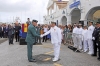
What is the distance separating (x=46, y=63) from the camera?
29.9ft

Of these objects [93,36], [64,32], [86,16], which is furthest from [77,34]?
[86,16]

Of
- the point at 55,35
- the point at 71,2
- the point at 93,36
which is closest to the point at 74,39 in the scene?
the point at 93,36

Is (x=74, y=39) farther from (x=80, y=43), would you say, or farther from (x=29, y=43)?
(x=29, y=43)

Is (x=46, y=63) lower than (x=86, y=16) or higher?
lower

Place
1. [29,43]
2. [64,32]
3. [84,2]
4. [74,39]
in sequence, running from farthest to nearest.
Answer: [84,2] < [64,32] < [74,39] < [29,43]

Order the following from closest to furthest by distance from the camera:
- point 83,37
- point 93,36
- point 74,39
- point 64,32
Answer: point 93,36 → point 83,37 → point 74,39 → point 64,32

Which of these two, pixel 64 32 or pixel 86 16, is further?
pixel 86 16

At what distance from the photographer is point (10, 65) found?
8.70 meters

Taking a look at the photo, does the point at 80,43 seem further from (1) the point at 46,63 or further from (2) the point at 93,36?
(1) the point at 46,63

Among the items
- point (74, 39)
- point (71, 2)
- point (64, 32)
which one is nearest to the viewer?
point (74, 39)

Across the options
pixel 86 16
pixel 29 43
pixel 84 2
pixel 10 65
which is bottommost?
pixel 10 65

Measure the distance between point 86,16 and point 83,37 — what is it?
10514 millimetres

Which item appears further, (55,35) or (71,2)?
(71,2)

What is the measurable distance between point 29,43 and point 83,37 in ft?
15.9
